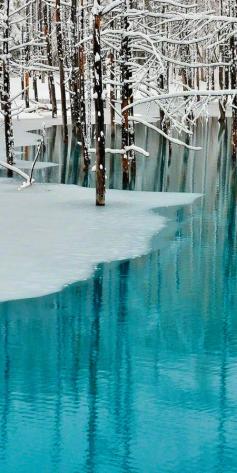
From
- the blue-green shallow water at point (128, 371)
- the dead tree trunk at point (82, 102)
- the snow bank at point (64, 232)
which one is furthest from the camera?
the dead tree trunk at point (82, 102)

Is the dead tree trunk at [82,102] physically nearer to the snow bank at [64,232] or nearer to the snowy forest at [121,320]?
the snowy forest at [121,320]

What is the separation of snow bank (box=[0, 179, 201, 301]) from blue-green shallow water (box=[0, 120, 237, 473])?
0.58 meters

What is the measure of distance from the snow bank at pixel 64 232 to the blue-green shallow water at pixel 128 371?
0.58 m

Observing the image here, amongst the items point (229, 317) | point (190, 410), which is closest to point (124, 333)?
point (229, 317)

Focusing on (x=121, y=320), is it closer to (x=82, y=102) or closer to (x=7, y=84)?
(x=7, y=84)

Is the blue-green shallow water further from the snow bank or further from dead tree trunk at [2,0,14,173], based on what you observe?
dead tree trunk at [2,0,14,173]

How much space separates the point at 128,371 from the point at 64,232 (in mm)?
8352

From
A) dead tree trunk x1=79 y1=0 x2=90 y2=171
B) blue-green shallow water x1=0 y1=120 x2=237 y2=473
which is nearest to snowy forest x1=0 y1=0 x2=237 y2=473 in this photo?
blue-green shallow water x1=0 y1=120 x2=237 y2=473

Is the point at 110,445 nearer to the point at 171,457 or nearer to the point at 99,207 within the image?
the point at 171,457

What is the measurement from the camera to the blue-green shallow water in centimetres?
877

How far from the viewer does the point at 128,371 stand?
11.1 m

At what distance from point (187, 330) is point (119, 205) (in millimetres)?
10536

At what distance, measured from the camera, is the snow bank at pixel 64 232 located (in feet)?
50.5

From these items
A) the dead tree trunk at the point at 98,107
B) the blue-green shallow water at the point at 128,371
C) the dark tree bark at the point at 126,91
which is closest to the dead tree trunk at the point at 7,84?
the dark tree bark at the point at 126,91
